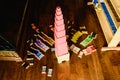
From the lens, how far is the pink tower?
167 cm

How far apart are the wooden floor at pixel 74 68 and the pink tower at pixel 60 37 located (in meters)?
0.12

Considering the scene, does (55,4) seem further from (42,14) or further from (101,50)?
(101,50)

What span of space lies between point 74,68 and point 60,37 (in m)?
0.47

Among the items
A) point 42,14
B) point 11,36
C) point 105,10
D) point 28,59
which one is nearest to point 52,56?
point 28,59

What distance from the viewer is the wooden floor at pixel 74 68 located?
1956mm

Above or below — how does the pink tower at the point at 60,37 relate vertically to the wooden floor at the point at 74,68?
above

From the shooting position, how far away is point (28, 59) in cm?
212

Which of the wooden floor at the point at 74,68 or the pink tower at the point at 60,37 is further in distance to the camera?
the wooden floor at the point at 74,68

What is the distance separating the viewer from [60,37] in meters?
1.78

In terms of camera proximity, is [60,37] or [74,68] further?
[74,68]

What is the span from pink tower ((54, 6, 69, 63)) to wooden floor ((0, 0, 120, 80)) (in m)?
0.12

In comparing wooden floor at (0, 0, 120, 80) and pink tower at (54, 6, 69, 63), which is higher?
pink tower at (54, 6, 69, 63)

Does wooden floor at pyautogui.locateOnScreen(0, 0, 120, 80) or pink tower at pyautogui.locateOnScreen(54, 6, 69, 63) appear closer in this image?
pink tower at pyautogui.locateOnScreen(54, 6, 69, 63)

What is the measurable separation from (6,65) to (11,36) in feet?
1.27
